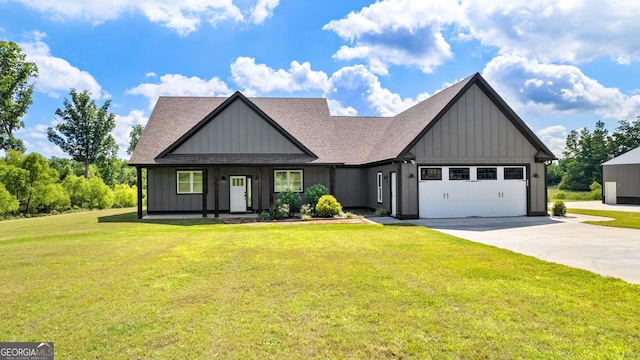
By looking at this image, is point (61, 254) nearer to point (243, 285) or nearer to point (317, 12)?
point (243, 285)

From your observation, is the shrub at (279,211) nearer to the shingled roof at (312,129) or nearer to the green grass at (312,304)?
the shingled roof at (312,129)

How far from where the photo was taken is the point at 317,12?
1517 cm

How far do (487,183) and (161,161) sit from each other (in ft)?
50.8

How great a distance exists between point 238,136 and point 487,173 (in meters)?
12.3

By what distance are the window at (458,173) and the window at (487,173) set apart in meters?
0.67

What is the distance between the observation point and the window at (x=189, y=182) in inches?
741

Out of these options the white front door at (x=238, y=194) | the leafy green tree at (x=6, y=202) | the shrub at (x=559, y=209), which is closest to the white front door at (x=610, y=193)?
the shrub at (x=559, y=209)

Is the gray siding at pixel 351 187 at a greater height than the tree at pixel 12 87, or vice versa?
the tree at pixel 12 87

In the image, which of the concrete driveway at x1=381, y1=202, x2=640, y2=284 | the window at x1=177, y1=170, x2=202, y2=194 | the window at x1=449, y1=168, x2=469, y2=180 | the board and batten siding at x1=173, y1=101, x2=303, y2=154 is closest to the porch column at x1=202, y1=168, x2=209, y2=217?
the window at x1=177, y1=170, x2=202, y2=194

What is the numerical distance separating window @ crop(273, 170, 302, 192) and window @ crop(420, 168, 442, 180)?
6.59 m

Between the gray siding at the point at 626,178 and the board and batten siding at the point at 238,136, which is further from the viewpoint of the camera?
the gray siding at the point at 626,178

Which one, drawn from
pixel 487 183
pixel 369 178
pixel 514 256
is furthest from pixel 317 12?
pixel 514 256

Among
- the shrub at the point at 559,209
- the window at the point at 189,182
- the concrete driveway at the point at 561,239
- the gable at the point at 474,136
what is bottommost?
the concrete driveway at the point at 561,239

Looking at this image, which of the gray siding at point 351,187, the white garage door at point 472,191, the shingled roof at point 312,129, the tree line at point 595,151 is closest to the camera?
the white garage door at point 472,191
